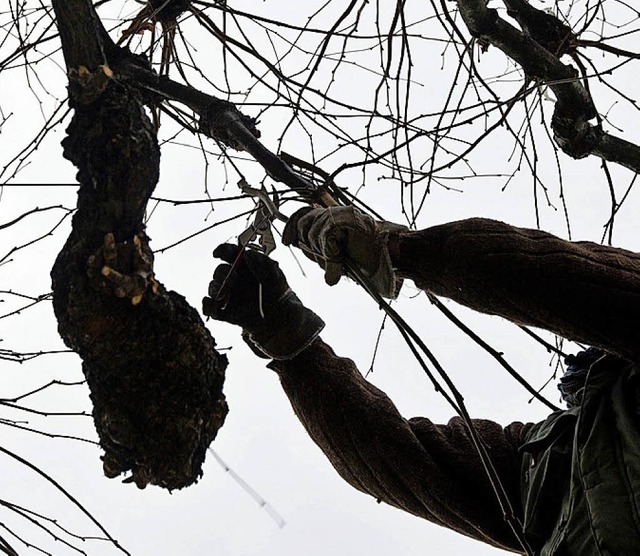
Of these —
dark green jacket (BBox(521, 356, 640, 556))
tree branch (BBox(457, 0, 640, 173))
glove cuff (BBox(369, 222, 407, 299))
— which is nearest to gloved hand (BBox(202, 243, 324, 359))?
glove cuff (BBox(369, 222, 407, 299))

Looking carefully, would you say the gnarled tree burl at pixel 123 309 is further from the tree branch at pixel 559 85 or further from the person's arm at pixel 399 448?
the tree branch at pixel 559 85

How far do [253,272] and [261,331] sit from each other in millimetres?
102

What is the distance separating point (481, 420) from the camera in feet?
4.12

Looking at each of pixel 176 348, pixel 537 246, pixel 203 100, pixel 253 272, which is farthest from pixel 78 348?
pixel 537 246

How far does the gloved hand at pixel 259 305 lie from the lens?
3.65 ft

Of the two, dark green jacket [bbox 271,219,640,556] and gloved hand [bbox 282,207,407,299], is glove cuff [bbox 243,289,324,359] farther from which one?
gloved hand [bbox 282,207,407,299]

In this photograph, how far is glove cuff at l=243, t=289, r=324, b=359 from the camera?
1154mm

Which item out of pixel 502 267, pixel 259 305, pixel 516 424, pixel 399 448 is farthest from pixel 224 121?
pixel 516 424

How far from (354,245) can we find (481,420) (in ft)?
1.59

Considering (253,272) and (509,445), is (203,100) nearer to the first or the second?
(253,272)

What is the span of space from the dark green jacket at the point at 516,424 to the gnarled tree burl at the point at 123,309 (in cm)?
30

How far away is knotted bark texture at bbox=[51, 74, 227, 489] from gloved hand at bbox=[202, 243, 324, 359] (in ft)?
0.35

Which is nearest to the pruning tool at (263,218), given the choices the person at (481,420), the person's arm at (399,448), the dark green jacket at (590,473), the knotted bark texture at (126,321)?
the person at (481,420)

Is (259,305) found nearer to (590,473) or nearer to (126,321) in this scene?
(126,321)
